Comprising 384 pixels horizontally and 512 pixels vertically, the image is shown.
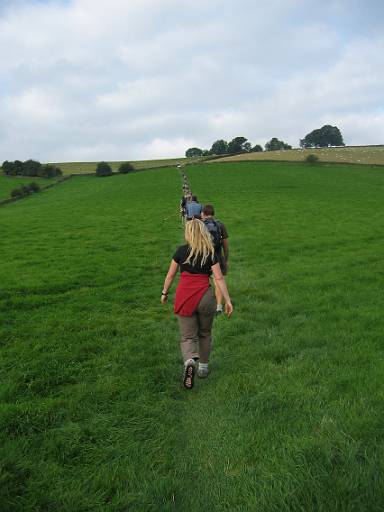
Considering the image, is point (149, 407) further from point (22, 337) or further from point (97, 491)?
point (22, 337)

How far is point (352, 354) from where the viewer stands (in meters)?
6.09

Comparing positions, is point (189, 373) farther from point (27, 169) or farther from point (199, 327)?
point (27, 169)

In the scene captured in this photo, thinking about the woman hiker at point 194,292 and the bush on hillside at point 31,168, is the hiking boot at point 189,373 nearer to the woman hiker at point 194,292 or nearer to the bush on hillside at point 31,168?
the woman hiker at point 194,292

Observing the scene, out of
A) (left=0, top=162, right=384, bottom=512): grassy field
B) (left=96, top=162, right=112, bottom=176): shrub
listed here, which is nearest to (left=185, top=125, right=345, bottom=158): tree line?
(left=96, top=162, right=112, bottom=176): shrub

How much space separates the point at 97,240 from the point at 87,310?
411 inches

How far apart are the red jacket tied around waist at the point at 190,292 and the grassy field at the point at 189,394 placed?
113 cm

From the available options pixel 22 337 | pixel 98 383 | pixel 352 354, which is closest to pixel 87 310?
pixel 22 337

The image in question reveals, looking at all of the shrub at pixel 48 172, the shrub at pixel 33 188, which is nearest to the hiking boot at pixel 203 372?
the shrub at pixel 33 188

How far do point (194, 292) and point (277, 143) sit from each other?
493 feet

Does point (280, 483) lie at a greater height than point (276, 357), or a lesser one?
greater

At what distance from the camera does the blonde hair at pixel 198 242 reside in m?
5.43

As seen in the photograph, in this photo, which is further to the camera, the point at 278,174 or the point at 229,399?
the point at 278,174

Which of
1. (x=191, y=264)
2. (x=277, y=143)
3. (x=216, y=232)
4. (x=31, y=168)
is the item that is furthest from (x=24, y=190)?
(x=277, y=143)

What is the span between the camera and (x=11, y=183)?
67.9 m
